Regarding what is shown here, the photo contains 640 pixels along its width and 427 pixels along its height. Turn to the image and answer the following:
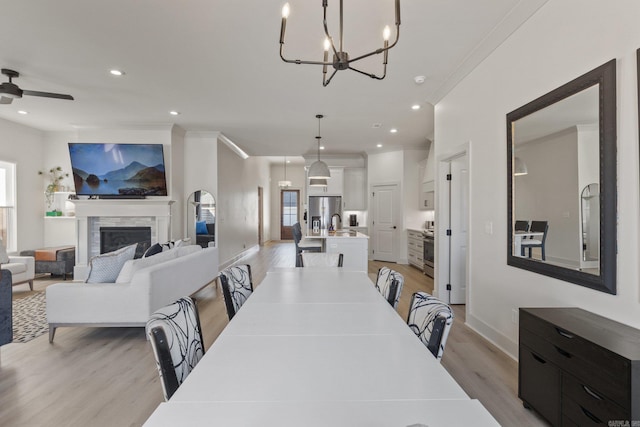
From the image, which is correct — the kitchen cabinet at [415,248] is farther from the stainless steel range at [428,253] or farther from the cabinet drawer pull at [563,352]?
the cabinet drawer pull at [563,352]

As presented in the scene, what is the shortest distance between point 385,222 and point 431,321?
670 centimetres

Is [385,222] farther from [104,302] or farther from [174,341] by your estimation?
[174,341]

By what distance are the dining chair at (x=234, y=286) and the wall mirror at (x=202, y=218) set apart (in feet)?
14.0

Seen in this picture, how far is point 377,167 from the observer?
8.19 meters

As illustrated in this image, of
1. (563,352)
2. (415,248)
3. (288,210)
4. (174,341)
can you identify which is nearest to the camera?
(174,341)

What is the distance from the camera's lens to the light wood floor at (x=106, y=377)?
200cm

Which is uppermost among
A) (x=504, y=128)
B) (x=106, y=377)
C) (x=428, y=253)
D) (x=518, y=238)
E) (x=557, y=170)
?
(x=504, y=128)

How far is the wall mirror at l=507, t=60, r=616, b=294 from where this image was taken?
5.92 feet

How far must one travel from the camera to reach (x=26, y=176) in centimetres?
600

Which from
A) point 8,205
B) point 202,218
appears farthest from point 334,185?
point 8,205

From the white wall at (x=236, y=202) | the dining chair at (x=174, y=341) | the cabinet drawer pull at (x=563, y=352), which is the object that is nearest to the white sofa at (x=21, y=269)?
the white wall at (x=236, y=202)

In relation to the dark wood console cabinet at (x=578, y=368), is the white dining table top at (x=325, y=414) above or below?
above

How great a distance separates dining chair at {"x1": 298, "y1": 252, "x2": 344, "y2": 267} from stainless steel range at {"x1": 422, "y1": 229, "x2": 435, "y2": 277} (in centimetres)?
313

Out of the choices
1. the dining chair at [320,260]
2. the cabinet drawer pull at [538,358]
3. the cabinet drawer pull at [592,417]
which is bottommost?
the cabinet drawer pull at [592,417]
